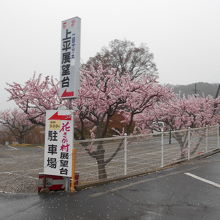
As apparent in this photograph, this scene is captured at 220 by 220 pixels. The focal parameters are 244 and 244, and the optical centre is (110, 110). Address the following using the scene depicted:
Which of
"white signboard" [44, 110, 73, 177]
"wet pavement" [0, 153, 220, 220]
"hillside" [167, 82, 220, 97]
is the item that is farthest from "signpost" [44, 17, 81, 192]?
"hillside" [167, 82, 220, 97]

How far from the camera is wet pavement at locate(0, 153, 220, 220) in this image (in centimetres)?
432

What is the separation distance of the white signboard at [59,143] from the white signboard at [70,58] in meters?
0.55

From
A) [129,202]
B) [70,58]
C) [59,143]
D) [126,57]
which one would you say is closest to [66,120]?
[59,143]

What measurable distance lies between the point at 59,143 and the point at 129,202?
2103mm

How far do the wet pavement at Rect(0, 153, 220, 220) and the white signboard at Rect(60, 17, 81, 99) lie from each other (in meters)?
2.36

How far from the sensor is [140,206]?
4.71 meters

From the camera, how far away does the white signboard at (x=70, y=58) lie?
5.80 metres

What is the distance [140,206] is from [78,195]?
1.48 metres

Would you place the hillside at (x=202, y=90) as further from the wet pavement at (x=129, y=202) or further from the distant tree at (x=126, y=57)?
the wet pavement at (x=129, y=202)

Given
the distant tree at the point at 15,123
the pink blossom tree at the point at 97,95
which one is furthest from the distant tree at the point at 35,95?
the distant tree at the point at 15,123

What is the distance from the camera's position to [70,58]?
19.5ft

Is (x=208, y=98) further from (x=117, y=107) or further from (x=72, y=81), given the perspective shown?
(x=72, y=81)

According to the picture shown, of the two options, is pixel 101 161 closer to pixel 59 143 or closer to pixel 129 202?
pixel 59 143

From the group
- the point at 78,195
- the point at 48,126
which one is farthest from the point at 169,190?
the point at 48,126
